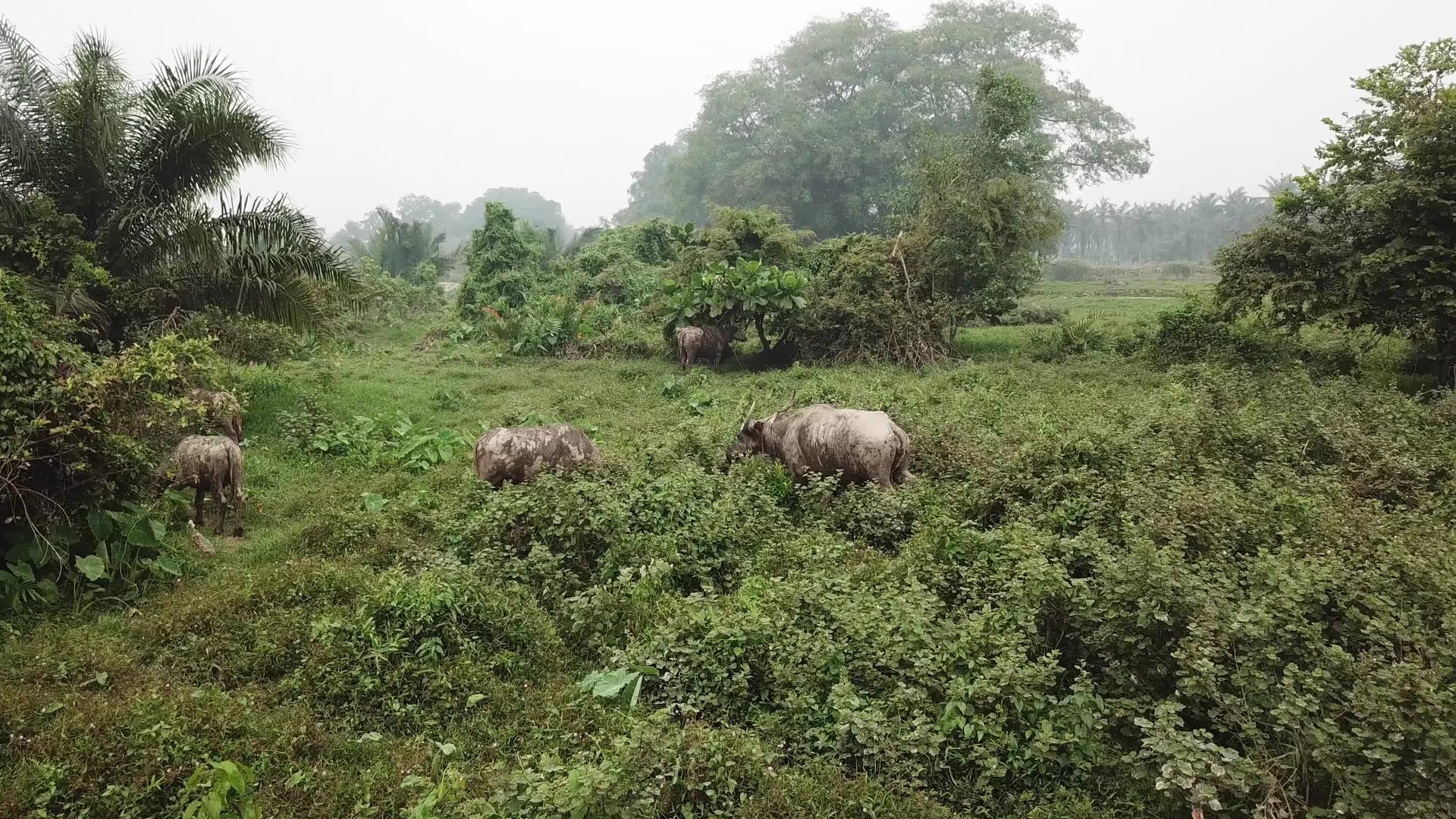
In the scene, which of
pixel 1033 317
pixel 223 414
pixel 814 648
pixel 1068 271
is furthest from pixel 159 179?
pixel 1068 271

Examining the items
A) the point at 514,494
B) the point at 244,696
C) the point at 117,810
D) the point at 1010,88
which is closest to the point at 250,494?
the point at 514,494

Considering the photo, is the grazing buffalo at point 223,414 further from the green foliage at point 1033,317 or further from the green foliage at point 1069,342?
the green foliage at point 1033,317

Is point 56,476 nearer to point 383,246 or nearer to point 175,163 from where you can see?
point 175,163

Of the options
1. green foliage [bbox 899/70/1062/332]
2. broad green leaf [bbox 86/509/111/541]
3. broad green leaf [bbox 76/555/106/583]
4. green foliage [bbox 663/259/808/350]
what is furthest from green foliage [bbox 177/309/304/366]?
green foliage [bbox 899/70/1062/332]

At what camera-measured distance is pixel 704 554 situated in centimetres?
685

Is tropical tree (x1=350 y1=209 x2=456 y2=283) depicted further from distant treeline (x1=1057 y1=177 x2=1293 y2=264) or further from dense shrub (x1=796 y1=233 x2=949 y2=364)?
distant treeline (x1=1057 y1=177 x2=1293 y2=264)

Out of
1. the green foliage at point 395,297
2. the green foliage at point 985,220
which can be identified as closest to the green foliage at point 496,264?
the green foliage at point 395,297

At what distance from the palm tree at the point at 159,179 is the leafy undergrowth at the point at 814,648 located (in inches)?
209

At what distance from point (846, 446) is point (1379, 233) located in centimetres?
1013

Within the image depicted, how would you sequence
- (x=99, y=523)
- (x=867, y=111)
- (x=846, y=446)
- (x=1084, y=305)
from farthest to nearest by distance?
1. (x=867, y=111)
2. (x=1084, y=305)
3. (x=846, y=446)
4. (x=99, y=523)

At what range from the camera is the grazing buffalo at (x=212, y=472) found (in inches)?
315

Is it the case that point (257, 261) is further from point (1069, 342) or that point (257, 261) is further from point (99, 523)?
point (1069, 342)

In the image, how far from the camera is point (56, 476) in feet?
21.5

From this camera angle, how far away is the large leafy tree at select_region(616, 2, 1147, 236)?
45.3m
